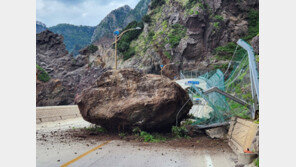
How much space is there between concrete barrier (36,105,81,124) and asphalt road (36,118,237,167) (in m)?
8.72

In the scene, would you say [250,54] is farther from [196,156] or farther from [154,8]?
[154,8]

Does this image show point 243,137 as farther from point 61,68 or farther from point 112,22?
point 112,22

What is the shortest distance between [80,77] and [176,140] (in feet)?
123

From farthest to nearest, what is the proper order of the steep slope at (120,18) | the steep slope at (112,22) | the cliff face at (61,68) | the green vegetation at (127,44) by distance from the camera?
the steep slope at (112,22) → the steep slope at (120,18) → the green vegetation at (127,44) → the cliff face at (61,68)

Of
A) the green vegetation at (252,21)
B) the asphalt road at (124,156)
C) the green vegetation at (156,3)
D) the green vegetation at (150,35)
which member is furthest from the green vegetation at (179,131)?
the green vegetation at (156,3)

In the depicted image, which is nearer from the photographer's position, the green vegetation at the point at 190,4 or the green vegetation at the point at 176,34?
the green vegetation at the point at 176,34

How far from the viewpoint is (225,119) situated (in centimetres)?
862

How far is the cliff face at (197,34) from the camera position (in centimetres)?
4584

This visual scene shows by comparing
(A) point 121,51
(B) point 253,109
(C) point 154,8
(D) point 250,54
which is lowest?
(B) point 253,109

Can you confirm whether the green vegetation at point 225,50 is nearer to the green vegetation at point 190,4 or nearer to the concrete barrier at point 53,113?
the green vegetation at point 190,4

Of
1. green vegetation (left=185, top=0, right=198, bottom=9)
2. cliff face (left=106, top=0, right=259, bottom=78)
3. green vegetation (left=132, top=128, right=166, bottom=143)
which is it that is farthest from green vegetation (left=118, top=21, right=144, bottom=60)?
green vegetation (left=132, top=128, right=166, bottom=143)

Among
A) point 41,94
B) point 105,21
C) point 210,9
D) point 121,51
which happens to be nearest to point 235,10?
point 210,9

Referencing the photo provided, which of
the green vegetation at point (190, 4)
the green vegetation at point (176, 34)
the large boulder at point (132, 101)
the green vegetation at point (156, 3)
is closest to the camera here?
the large boulder at point (132, 101)

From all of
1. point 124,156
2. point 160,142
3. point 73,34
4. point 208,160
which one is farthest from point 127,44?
point 73,34
